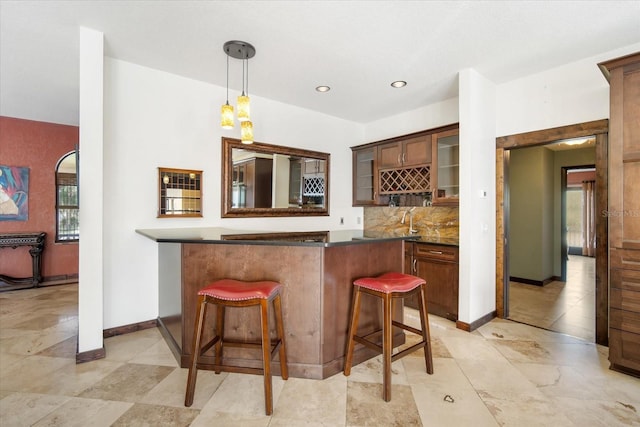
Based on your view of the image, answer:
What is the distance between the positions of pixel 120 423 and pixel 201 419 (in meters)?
0.46

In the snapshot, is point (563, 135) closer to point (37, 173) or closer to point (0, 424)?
point (0, 424)

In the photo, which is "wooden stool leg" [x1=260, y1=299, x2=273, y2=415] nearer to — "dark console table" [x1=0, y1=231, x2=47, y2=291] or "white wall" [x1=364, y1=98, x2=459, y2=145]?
"white wall" [x1=364, y1=98, x2=459, y2=145]

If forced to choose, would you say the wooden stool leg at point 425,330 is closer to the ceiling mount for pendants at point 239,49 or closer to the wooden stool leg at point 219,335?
the wooden stool leg at point 219,335

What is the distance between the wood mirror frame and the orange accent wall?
3.73 m

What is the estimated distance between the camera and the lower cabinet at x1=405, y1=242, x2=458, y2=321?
3.32 meters

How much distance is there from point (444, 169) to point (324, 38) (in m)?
2.16

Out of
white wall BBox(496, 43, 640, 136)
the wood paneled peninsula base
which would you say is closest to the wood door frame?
white wall BBox(496, 43, 640, 136)

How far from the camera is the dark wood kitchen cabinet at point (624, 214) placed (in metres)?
2.19

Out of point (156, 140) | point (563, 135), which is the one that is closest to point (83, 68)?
point (156, 140)

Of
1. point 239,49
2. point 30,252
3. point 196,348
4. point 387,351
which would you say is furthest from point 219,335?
point 30,252

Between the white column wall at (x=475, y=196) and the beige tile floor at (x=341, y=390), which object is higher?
the white column wall at (x=475, y=196)

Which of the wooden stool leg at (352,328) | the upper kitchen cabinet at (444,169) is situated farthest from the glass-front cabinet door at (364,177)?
the wooden stool leg at (352,328)

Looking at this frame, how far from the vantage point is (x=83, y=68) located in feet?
7.92

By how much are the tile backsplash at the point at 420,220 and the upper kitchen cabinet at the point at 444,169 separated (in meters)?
0.23
